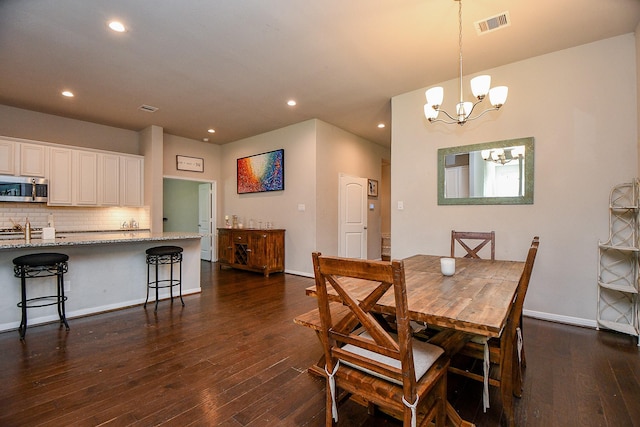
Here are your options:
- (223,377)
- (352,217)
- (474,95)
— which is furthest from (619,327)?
(352,217)

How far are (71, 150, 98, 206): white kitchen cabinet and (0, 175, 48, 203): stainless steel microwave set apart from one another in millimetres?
415

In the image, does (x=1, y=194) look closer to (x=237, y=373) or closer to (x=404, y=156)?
(x=237, y=373)

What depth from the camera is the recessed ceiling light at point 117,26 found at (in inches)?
104

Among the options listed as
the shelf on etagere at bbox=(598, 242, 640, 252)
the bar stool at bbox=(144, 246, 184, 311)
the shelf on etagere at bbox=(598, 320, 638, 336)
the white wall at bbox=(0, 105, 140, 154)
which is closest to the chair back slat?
the shelf on etagere at bbox=(598, 242, 640, 252)

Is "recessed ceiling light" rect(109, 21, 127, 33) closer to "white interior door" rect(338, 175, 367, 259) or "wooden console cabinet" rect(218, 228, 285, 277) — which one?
"wooden console cabinet" rect(218, 228, 285, 277)

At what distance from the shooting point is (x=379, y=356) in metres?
1.34

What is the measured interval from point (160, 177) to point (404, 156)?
4598mm

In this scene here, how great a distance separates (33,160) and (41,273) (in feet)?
8.51

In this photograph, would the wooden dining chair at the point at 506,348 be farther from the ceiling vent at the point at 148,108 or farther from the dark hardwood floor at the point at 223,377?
the ceiling vent at the point at 148,108

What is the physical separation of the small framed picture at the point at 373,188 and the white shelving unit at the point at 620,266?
4175 mm

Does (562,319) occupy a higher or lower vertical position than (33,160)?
lower

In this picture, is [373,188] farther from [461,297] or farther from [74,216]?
[74,216]

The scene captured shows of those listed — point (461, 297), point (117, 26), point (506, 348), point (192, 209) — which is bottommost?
point (506, 348)

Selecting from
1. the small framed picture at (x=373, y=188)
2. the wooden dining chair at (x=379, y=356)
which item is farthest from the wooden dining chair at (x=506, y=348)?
the small framed picture at (x=373, y=188)
